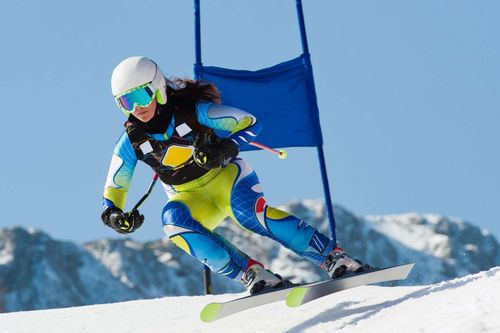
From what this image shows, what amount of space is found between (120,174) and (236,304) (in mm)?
1150

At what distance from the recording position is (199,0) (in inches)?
350

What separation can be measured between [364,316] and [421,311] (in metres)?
0.77

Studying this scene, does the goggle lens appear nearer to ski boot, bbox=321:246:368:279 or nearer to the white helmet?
the white helmet

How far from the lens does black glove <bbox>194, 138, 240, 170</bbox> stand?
6301mm

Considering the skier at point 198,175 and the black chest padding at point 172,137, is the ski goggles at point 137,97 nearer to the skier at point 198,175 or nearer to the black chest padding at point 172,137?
the skier at point 198,175

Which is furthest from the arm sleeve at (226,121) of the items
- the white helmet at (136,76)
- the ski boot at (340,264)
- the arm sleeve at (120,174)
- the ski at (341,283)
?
the ski at (341,283)

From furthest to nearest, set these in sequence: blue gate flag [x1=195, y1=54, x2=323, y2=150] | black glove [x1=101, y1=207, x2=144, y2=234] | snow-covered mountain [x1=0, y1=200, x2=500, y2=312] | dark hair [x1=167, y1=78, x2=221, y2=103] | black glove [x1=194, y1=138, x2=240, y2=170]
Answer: snow-covered mountain [x1=0, y1=200, x2=500, y2=312]
blue gate flag [x1=195, y1=54, x2=323, y2=150]
dark hair [x1=167, y1=78, x2=221, y2=103]
black glove [x1=101, y1=207, x2=144, y2=234]
black glove [x1=194, y1=138, x2=240, y2=170]

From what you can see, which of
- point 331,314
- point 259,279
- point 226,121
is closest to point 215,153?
point 226,121

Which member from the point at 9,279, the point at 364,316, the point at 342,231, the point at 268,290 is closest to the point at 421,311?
the point at 364,316

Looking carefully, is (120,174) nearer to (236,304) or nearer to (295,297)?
(236,304)

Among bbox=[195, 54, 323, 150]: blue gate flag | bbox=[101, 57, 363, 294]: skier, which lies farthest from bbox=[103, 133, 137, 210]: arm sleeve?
bbox=[195, 54, 323, 150]: blue gate flag

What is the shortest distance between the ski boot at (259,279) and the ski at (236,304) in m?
0.10

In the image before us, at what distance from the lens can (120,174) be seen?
21.9 feet

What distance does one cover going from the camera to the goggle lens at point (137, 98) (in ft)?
21.1
